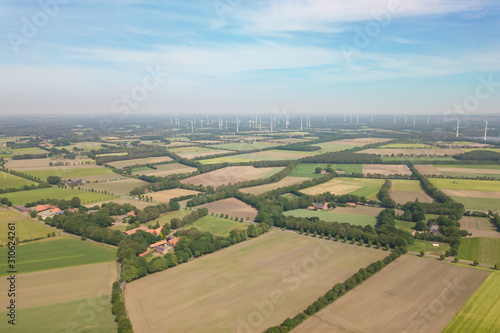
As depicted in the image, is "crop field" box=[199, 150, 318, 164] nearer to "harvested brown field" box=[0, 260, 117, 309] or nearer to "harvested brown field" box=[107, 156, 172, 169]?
"harvested brown field" box=[107, 156, 172, 169]

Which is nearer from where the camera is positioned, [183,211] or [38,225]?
[38,225]

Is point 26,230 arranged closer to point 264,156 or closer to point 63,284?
point 63,284

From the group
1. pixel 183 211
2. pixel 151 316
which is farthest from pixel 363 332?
pixel 183 211

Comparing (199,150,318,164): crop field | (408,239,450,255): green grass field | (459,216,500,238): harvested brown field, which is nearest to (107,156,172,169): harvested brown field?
(199,150,318,164): crop field

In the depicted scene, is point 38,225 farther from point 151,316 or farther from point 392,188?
point 392,188
